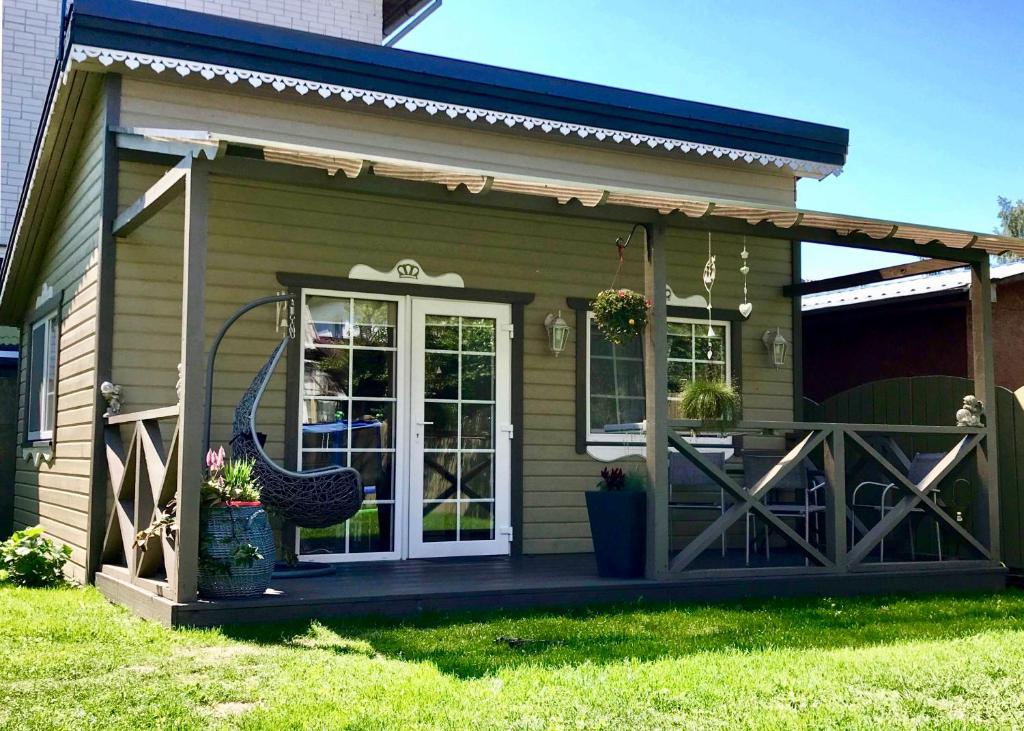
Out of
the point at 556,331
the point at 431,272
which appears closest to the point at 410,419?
the point at 431,272

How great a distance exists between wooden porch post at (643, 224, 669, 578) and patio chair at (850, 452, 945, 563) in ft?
5.69

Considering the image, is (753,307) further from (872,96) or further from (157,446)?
(872,96)

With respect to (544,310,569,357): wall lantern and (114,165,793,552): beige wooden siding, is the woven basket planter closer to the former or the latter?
(114,165,793,552): beige wooden siding

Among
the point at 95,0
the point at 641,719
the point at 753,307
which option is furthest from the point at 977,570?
the point at 95,0

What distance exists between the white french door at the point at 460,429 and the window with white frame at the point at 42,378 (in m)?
2.66

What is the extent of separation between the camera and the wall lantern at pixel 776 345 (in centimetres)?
860

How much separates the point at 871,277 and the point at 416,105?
3.45 metres

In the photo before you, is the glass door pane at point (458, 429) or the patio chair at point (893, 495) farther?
the glass door pane at point (458, 429)

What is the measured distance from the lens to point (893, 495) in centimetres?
812

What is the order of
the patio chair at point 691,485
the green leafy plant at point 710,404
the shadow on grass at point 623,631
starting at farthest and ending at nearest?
1. the patio chair at point 691,485
2. the green leafy plant at point 710,404
3. the shadow on grass at point 623,631

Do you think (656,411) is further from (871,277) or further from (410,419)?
(871,277)

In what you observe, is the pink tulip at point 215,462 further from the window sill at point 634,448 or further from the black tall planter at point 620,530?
the window sill at point 634,448

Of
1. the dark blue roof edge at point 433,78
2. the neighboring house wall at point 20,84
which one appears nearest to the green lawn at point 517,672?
the dark blue roof edge at point 433,78

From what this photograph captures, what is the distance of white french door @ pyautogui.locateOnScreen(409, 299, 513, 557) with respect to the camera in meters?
7.35
